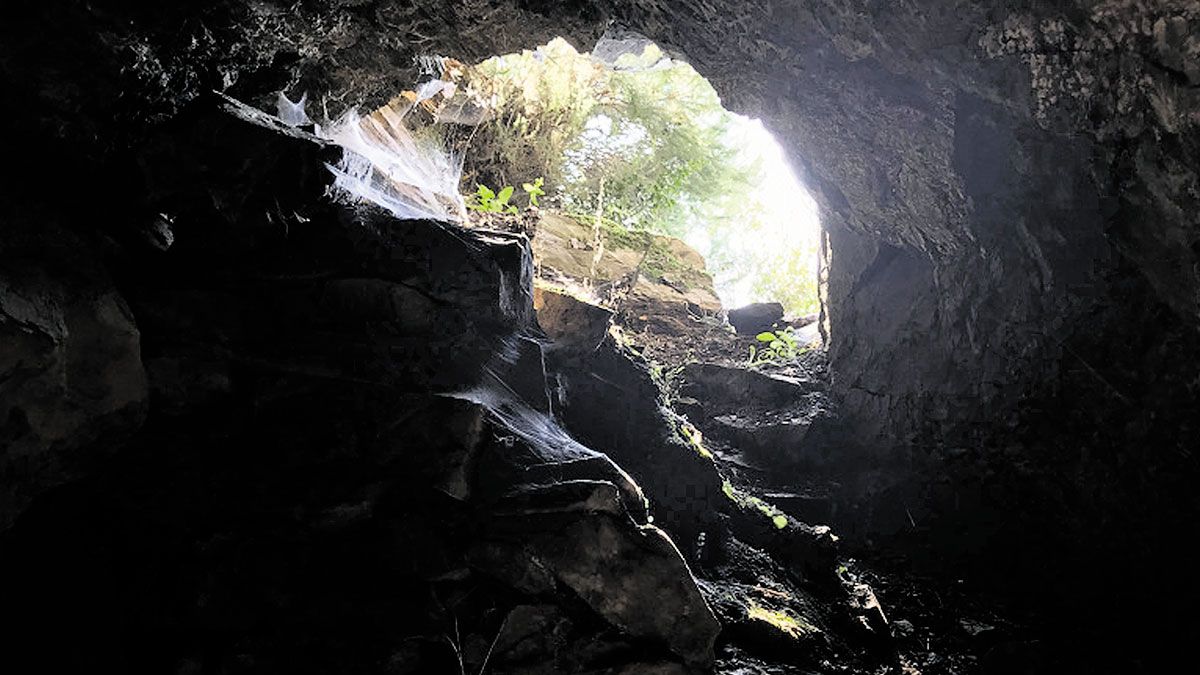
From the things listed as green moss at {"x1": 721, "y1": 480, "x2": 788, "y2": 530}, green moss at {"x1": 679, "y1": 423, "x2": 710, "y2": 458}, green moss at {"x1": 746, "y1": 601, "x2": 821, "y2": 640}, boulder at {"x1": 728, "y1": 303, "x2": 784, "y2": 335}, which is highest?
boulder at {"x1": 728, "y1": 303, "x2": 784, "y2": 335}

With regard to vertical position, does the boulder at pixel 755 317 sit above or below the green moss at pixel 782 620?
above

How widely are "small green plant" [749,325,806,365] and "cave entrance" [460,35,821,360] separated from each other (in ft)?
1.60

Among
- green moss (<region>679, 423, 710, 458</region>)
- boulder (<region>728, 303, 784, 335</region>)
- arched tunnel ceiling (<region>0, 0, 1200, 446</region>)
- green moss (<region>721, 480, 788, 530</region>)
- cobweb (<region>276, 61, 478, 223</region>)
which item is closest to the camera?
arched tunnel ceiling (<region>0, 0, 1200, 446</region>)

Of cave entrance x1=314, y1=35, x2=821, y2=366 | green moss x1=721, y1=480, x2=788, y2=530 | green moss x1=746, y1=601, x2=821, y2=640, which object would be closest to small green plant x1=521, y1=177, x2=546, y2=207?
cave entrance x1=314, y1=35, x2=821, y2=366

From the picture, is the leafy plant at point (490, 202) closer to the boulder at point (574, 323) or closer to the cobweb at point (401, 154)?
the cobweb at point (401, 154)

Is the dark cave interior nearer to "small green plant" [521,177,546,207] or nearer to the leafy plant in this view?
the leafy plant

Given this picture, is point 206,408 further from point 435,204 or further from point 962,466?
point 962,466

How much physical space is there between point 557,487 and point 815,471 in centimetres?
375

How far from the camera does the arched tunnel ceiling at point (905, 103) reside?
3.96m

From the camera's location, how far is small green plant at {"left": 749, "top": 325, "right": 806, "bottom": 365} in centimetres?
888

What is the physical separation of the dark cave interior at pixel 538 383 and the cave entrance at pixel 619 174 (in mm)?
4068

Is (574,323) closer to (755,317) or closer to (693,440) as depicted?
(693,440)

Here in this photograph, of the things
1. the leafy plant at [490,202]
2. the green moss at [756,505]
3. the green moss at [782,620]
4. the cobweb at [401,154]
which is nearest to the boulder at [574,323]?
the cobweb at [401,154]

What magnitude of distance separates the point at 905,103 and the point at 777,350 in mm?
4161
